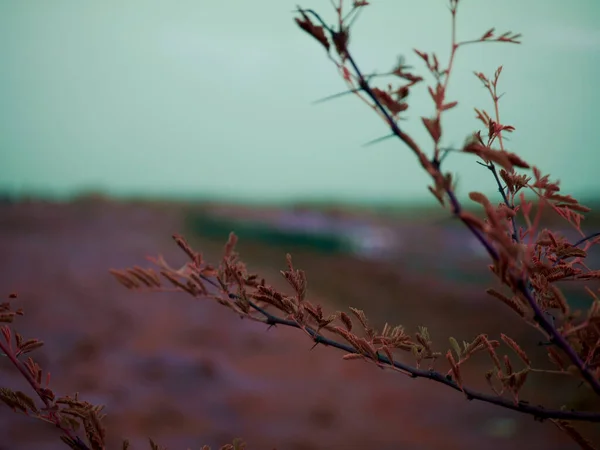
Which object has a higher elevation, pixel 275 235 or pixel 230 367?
pixel 275 235

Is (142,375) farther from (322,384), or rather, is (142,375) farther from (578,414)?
(578,414)

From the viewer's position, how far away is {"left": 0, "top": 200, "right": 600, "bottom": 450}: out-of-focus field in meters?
2.63

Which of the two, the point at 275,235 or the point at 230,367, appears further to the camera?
the point at 275,235

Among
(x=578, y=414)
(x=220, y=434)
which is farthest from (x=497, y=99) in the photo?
(x=220, y=434)

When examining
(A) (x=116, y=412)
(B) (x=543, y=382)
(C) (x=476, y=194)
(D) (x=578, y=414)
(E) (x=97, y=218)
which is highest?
(C) (x=476, y=194)

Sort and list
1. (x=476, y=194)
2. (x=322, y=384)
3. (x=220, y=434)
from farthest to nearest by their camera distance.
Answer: (x=322, y=384)
(x=220, y=434)
(x=476, y=194)

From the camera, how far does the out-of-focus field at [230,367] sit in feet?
8.63

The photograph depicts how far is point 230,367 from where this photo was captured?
336 centimetres

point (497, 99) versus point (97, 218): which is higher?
point (497, 99)

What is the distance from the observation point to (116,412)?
8.47 ft

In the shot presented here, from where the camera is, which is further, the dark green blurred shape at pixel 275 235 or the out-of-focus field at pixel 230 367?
the dark green blurred shape at pixel 275 235

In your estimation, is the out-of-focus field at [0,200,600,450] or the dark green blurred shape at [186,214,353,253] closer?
the out-of-focus field at [0,200,600,450]

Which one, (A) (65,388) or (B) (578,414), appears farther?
(A) (65,388)

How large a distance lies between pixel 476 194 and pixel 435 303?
483 centimetres
